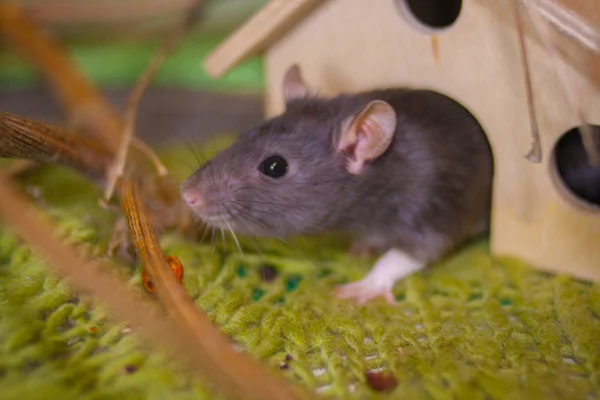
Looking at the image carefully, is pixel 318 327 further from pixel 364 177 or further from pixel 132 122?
pixel 132 122

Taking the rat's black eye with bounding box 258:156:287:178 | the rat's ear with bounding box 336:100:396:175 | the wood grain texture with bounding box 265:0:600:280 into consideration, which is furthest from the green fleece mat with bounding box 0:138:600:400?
the rat's ear with bounding box 336:100:396:175

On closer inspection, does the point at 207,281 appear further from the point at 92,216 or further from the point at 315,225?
the point at 92,216

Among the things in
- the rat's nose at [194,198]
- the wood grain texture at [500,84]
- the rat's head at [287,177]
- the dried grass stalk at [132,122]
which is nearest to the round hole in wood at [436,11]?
the wood grain texture at [500,84]

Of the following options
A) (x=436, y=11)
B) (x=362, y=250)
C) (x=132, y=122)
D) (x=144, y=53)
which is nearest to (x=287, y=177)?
(x=362, y=250)

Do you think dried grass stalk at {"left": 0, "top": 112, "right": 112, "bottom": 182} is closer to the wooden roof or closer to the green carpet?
the green carpet

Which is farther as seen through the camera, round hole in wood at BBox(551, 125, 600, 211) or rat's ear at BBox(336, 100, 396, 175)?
round hole in wood at BBox(551, 125, 600, 211)

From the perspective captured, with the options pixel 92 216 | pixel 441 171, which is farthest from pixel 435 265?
pixel 92 216

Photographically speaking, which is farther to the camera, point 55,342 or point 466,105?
point 466,105
